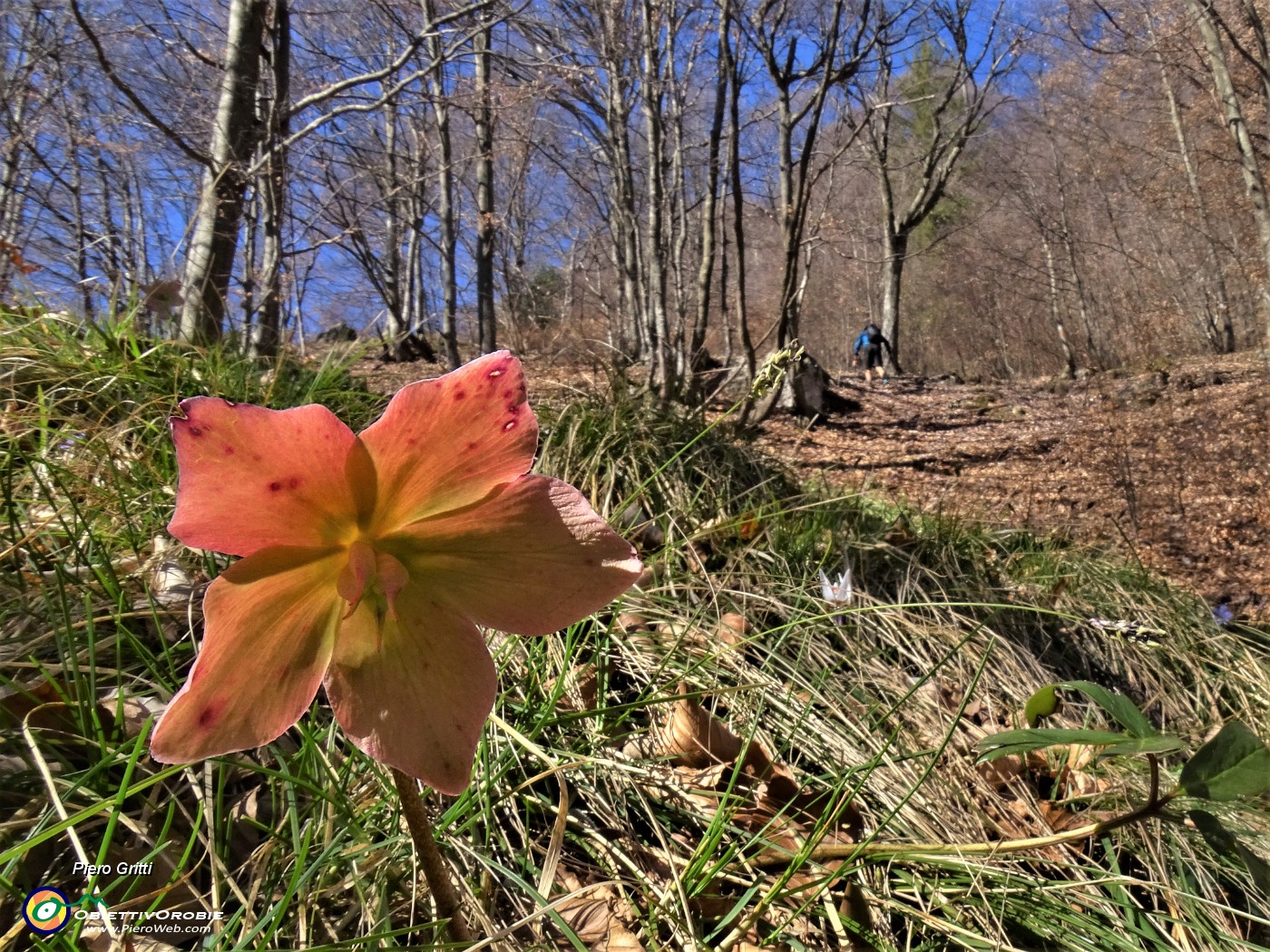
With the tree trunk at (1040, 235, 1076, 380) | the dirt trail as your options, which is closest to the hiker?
the tree trunk at (1040, 235, 1076, 380)

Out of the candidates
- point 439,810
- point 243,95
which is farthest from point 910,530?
point 243,95

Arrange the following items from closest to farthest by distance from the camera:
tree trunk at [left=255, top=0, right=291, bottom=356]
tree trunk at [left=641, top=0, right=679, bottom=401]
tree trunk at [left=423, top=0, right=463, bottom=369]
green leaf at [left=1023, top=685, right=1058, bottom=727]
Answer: green leaf at [left=1023, top=685, right=1058, bottom=727], tree trunk at [left=255, top=0, right=291, bottom=356], tree trunk at [left=641, top=0, right=679, bottom=401], tree trunk at [left=423, top=0, right=463, bottom=369]

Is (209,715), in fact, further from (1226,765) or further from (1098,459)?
(1098,459)

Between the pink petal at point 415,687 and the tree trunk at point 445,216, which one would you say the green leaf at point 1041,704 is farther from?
Result: the tree trunk at point 445,216

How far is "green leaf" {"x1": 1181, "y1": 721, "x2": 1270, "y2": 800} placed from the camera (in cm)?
69

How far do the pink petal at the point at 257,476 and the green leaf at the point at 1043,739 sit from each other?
27.9 inches

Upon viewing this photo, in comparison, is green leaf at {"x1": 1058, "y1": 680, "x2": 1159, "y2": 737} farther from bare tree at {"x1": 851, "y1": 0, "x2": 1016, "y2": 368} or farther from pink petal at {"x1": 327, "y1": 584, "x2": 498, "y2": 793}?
bare tree at {"x1": 851, "y1": 0, "x2": 1016, "y2": 368}

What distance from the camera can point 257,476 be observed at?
46 cm

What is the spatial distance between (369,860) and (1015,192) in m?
20.7

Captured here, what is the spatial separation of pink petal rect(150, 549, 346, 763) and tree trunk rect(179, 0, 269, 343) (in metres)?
3.54

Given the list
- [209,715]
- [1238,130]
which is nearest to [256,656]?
[209,715]

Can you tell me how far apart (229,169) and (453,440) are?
13.4 feet

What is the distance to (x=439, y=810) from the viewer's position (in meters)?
0.98

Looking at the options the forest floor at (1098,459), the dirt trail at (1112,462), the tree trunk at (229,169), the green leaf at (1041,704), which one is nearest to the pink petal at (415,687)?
the green leaf at (1041,704)
